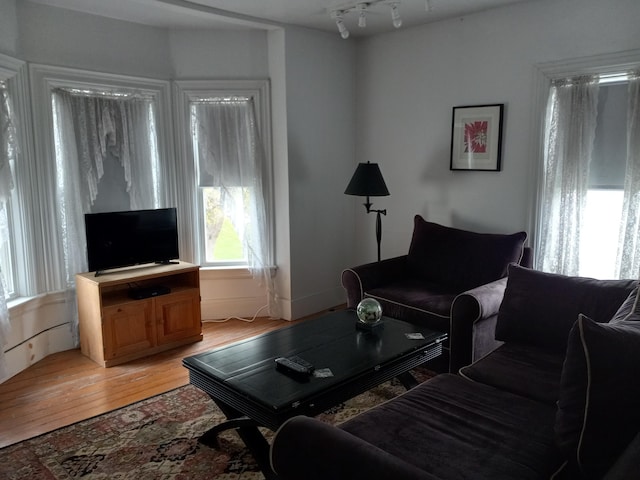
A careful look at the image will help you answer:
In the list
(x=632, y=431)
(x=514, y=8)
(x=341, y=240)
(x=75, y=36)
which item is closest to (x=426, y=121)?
(x=514, y=8)

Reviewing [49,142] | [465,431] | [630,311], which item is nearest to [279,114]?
[49,142]

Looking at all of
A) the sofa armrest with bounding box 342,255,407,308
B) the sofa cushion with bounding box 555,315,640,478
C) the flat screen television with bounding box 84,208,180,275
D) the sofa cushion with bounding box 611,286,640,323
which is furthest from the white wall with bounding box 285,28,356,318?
the sofa cushion with bounding box 555,315,640,478

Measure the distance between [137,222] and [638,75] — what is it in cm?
373

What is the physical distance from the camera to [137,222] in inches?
158

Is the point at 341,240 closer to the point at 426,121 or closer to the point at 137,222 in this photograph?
the point at 426,121

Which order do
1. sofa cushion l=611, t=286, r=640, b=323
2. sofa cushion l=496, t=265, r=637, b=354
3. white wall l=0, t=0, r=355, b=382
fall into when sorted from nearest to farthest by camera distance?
sofa cushion l=611, t=286, r=640, b=323
sofa cushion l=496, t=265, r=637, b=354
white wall l=0, t=0, r=355, b=382

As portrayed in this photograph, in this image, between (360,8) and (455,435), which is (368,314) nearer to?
(455,435)

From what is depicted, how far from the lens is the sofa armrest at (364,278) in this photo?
3.82 m

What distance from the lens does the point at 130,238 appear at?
3994 millimetres

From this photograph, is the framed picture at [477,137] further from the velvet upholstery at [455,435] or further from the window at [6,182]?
the window at [6,182]

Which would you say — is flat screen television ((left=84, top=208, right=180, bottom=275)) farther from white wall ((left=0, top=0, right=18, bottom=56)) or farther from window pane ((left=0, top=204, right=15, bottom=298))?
white wall ((left=0, top=0, right=18, bottom=56))

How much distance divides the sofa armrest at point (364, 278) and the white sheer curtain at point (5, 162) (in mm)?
2339

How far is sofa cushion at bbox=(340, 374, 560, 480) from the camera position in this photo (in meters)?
1.66

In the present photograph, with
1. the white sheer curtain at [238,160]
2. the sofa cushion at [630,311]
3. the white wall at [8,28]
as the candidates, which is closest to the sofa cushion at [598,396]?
the sofa cushion at [630,311]
